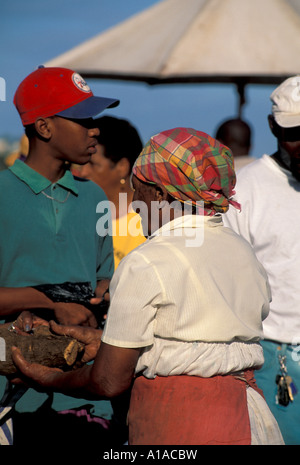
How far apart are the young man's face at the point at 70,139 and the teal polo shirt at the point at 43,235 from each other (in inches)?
5.3

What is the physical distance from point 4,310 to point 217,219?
1025mm

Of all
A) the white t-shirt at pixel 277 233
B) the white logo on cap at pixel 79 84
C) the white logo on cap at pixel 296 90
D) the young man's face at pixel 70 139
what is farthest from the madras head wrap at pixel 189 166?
the white logo on cap at pixel 296 90

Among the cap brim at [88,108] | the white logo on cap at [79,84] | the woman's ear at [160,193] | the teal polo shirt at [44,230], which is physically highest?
the white logo on cap at [79,84]

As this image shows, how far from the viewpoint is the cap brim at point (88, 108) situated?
3.07m

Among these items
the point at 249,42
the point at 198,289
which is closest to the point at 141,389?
the point at 198,289

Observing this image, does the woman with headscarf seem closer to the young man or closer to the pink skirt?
the pink skirt

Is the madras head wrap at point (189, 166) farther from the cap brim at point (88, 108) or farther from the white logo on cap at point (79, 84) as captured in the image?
the white logo on cap at point (79, 84)

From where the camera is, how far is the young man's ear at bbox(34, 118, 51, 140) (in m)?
3.10

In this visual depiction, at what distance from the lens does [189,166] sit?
2.34 m

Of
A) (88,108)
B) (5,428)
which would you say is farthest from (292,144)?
(5,428)

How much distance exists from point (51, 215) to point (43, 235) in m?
0.11

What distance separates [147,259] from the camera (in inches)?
88.0

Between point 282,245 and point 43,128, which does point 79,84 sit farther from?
point 282,245

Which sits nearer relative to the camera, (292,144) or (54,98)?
(54,98)
